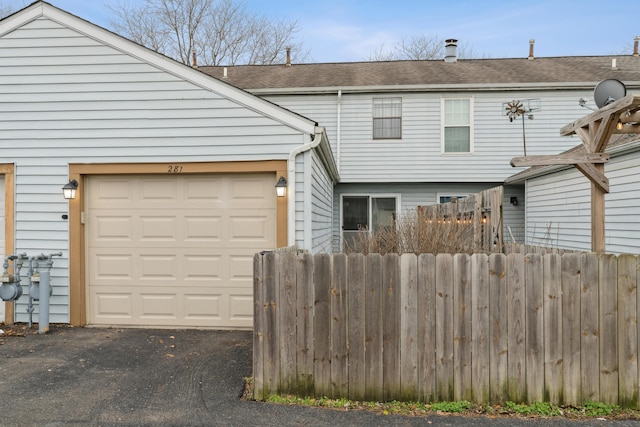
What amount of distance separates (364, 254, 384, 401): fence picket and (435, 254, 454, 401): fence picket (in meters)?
0.47

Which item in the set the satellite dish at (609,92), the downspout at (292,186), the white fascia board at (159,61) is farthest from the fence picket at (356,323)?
the satellite dish at (609,92)

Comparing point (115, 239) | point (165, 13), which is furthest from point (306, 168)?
point (165, 13)

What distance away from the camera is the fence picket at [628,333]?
3441 mm

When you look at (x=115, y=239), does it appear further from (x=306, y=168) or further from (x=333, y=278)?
(x=333, y=278)

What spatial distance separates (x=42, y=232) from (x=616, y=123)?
7640mm

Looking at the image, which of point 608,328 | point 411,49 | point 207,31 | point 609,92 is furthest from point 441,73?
point 207,31

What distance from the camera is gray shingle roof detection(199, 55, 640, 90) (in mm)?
12172

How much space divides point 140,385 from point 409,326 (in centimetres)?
257

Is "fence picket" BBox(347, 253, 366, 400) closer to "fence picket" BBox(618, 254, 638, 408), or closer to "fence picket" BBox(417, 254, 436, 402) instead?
"fence picket" BBox(417, 254, 436, 402)

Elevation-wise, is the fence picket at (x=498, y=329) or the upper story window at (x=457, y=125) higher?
the upper story window at (x=457, y=125)

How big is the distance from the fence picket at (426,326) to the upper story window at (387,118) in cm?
941

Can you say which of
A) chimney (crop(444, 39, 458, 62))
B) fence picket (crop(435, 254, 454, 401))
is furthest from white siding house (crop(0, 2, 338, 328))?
chimney (crop(444, 39, 458, 62))

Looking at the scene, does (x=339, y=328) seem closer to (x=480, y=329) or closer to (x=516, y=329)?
(x=480, y=329)

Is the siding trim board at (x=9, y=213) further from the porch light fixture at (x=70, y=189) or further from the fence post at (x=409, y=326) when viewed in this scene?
the fence post at (x=409, y=326)
